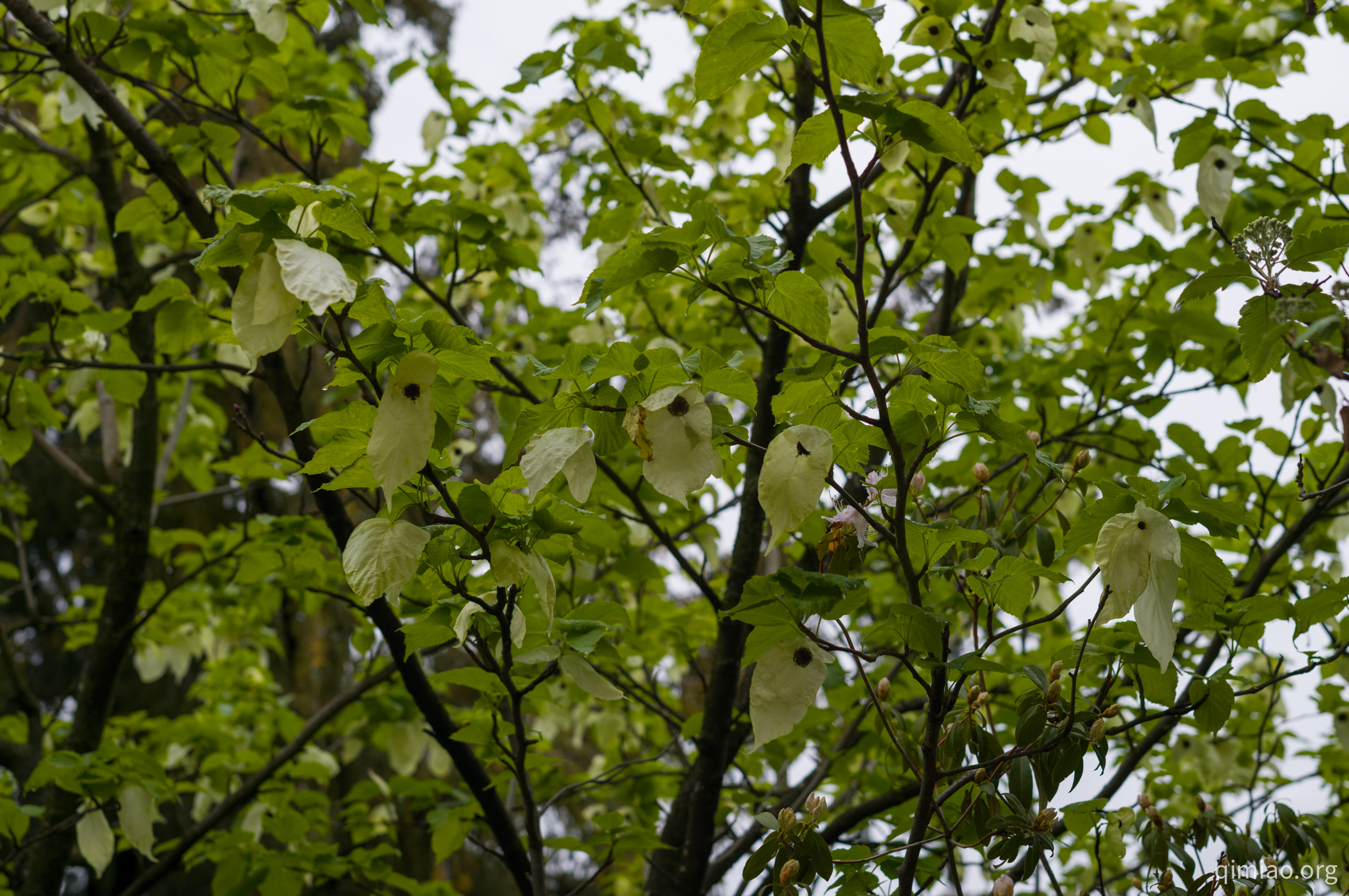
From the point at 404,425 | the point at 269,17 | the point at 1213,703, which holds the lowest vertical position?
the point at 1213,703

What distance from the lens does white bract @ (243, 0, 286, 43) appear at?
2285 millimetres

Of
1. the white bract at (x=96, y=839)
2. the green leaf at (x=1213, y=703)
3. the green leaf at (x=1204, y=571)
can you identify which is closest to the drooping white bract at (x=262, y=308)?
the green leaf at (x=1204, y=571)

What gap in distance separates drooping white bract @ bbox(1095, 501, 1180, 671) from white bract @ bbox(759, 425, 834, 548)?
33 cm

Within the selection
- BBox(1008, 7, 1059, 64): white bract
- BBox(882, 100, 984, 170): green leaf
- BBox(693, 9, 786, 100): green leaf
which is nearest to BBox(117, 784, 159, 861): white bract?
BBox(693, 9, 786, 100): green leaf

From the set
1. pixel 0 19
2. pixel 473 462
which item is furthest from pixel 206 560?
pixel 473 462

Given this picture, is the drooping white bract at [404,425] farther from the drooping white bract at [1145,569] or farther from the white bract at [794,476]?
the drooping white bract at [1145,569]

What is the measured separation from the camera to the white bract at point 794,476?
104 centimetres

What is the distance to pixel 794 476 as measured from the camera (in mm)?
1043

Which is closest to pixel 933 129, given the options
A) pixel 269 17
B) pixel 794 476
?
pixel 794 476

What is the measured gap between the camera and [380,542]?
1.16 metres

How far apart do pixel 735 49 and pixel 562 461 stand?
480 mm

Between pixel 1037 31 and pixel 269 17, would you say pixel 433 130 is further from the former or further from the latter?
pixel 1037 31

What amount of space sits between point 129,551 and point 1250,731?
11.1 ft

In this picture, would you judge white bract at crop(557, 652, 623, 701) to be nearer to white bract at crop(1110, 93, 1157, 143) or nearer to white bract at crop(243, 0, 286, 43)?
white bract at crop(243, 0, 286, 43)
